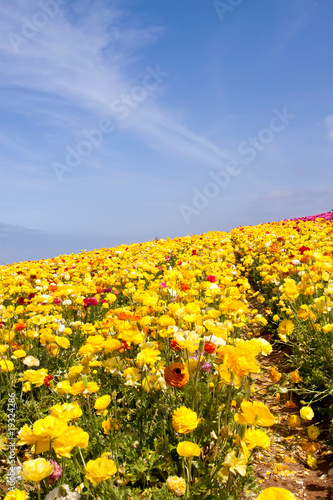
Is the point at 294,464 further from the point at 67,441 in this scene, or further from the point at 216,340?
the point at 67,441

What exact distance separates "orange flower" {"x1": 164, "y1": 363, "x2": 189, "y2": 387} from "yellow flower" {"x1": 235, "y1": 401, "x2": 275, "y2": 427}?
1.22 feet

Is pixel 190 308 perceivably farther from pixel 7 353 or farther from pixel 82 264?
pixel 82 264

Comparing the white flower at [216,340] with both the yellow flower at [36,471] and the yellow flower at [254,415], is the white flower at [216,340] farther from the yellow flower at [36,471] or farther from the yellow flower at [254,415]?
the yellow flower at [36,471]

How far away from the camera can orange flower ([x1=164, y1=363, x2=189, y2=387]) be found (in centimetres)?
180

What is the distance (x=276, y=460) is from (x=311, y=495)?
420 mm

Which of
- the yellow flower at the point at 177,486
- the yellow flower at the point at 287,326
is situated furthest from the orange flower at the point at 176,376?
the yellow flower at the point at 287,326

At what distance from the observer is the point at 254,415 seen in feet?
4.80

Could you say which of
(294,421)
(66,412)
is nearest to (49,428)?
(66,412)

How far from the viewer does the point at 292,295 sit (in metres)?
3.40

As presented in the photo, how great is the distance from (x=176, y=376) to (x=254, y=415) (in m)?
0.47

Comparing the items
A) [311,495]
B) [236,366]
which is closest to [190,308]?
[236,366]

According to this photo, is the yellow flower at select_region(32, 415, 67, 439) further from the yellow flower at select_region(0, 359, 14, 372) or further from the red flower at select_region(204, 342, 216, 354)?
the yellow flower at select_region(0, 359, 14, 372)

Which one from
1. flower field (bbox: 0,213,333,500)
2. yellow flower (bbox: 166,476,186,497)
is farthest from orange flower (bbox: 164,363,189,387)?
yellow flower (bbox: 166,476,186,497)

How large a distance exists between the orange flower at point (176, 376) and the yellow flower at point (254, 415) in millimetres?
372
